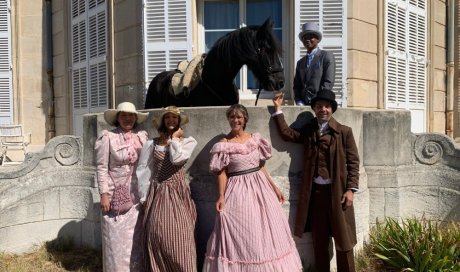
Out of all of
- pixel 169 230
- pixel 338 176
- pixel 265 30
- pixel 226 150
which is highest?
pixel 265 30

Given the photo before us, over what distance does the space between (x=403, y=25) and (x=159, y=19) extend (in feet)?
14.9

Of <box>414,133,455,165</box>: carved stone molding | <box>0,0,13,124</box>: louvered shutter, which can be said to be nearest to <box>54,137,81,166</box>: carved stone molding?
<box>414,133,455,165</box>: carved stone molding

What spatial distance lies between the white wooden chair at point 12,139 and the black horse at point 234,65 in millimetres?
5671

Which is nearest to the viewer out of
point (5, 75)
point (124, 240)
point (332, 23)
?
point (124, 240)

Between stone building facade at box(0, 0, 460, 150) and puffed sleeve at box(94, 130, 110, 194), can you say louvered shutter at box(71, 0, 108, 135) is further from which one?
puffed sleeve at box(94, 130, 110, 194)

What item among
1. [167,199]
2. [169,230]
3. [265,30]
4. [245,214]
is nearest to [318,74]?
[265,30]

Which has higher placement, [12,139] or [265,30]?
[265,30]

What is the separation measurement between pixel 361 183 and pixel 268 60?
1554mm

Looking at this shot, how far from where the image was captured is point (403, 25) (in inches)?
350

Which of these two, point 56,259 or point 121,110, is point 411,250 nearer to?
point 121,110

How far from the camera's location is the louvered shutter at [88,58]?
364 inches

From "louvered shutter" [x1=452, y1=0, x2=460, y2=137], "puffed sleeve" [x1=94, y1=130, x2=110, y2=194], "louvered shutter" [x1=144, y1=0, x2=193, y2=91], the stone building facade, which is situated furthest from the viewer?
"louvered shutter" [x1=452, y1=0, x2=460, y2=137]

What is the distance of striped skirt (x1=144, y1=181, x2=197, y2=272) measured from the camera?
374cm

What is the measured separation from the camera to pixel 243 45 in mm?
4621
